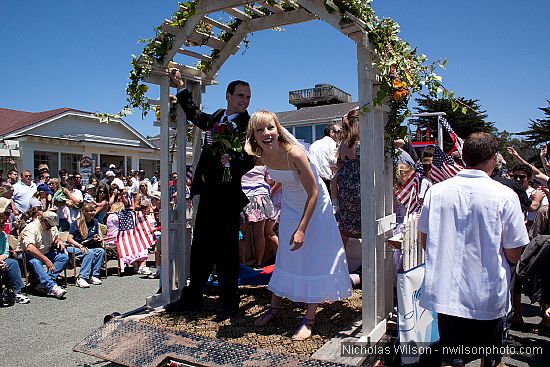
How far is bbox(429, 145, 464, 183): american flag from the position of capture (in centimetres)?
664

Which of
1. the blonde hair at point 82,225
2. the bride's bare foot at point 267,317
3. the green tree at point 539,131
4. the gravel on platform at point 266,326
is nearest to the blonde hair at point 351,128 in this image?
the gravel on platform at point 266,326

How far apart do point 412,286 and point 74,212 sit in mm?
8069

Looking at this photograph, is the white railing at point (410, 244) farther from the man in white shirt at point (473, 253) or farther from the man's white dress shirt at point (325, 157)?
the man's white dress shirt at point (325, 157)

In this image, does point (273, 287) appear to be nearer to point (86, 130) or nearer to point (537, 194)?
point (537, 194)

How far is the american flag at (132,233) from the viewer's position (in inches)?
344

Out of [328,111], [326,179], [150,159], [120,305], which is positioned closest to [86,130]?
[150,159]

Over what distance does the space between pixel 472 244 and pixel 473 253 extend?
0.05 metres

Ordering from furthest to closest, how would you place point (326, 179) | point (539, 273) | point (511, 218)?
1. point (326, 179)
2. point (539, 273)
3. point (511, 218)

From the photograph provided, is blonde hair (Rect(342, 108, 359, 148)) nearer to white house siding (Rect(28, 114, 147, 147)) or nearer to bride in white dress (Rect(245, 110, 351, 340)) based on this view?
bride in white dress (Rect(245, 110, 351, 340))

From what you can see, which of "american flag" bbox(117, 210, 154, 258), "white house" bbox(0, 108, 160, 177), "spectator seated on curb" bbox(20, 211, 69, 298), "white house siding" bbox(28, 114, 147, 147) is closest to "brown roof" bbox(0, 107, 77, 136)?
"white house" bbox(0, 108, 160, 177)

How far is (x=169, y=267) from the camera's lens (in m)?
4.58

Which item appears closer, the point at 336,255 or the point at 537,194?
the point at 336,255

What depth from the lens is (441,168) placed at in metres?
6.65

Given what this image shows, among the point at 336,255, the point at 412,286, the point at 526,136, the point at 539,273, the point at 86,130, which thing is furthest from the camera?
the point at 526,136
